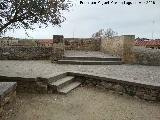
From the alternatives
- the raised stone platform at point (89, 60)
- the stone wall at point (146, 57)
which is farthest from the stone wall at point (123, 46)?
the raised stone platform at point (89, 60)

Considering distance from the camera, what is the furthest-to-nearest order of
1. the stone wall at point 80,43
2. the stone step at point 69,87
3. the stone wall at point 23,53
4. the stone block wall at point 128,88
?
1. the stone wall at point 80,43
2. the stone wall at point 23,53
3. the stone step at point 69,87
4. the stone block wall at point 128,88

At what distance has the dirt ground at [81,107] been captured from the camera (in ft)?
23.2

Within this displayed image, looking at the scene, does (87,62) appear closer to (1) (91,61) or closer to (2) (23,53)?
(1) (91,61)

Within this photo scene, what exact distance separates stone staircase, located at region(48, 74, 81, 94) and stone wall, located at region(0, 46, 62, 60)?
20.7ft

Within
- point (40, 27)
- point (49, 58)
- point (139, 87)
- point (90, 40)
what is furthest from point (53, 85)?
point (90, 40)

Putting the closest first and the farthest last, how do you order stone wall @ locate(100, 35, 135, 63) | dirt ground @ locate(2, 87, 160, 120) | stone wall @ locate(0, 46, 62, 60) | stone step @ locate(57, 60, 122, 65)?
dirt ground @ locate(2, 87, 160, 120), stone step @ locate(57, 60, 122, 65), stone wall @ locate(100, 35, 135, 63), stone wall @ locate(0, 46, 62, 60)

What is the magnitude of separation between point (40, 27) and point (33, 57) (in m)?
8.12

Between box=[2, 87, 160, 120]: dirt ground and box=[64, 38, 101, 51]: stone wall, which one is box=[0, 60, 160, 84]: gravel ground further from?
box=[64, 38, 101, 51]: stone wall

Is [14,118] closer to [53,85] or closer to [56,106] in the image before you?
[56,106]

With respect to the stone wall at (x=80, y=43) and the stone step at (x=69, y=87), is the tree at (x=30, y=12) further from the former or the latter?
the stone wall at (x=80, y=43)

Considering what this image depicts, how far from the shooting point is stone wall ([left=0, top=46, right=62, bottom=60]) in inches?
651

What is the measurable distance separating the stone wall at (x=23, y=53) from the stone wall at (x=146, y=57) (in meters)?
5.42

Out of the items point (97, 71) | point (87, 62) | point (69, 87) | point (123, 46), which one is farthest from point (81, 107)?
point (123, 46)

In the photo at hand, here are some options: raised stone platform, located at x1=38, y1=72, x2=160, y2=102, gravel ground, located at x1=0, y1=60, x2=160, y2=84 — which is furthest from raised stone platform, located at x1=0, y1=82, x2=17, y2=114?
gravel ground, located at x1=0, y1=60, x2=160, y2=84
